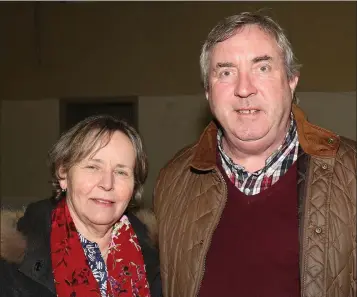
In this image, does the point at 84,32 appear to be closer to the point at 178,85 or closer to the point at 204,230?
the point at 178,85

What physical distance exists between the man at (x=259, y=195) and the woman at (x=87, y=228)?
16 centimetres

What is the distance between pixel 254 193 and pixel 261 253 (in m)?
0.24

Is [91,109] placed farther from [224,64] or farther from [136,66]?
[224,64]

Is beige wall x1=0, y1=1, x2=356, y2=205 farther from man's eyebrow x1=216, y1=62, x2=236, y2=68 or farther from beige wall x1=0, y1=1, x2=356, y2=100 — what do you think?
man's eyebrow x1=216, y1=62, x2=236, y2=68

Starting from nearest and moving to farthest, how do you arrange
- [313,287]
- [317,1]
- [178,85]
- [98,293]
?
1. [313,287]
2. [98,293]
3. [317,1]
4. [178,85]

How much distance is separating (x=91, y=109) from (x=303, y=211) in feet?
13.1

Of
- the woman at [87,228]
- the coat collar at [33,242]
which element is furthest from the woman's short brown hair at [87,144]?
the coat collar at [33,242]

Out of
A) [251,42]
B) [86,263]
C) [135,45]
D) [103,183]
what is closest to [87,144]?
[103,183]

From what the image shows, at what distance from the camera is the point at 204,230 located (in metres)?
1.90

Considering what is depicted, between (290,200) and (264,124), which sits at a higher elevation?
(264,124)

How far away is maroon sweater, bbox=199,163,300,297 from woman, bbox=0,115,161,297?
0.31m

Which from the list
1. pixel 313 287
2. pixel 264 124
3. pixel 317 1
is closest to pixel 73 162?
pixel 264 124

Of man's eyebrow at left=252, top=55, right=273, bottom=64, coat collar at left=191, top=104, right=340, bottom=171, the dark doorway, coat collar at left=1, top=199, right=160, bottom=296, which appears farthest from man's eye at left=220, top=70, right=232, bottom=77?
the dark doorway

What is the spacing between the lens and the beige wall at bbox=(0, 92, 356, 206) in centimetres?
490
